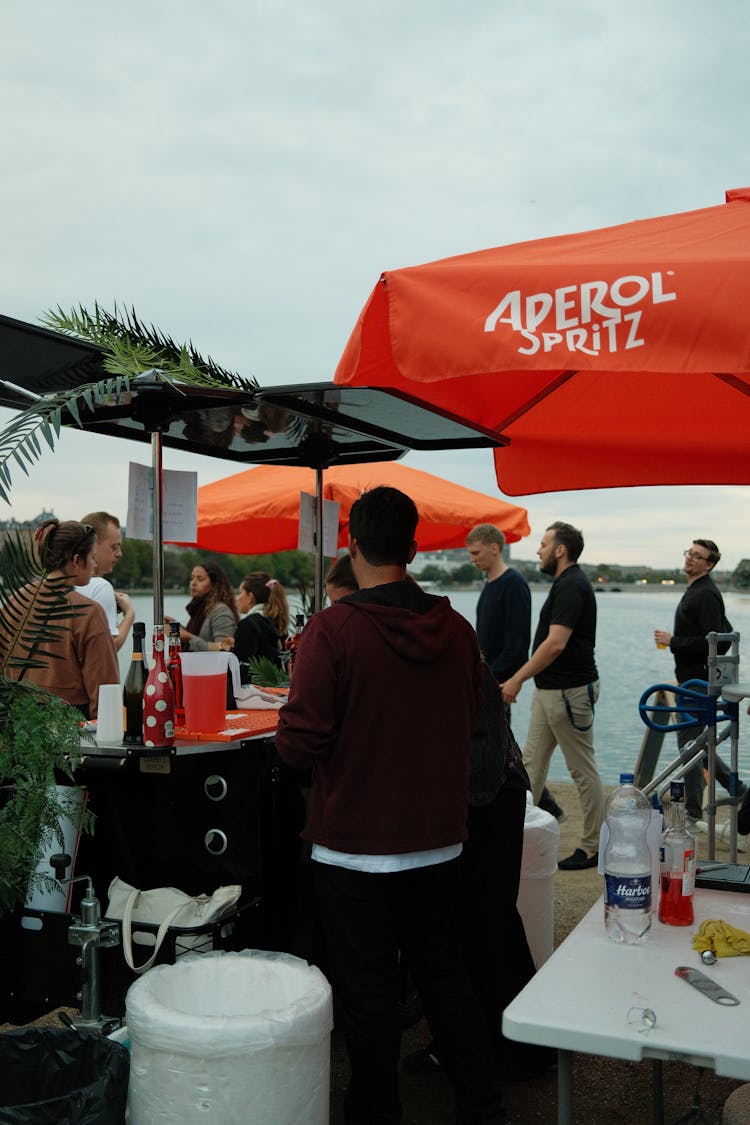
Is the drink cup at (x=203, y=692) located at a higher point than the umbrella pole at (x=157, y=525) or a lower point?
lower

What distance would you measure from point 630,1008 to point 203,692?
153 cm

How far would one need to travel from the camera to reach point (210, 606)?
6910 mm

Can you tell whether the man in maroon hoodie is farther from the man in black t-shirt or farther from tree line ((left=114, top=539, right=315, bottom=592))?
the man in black t-shirt

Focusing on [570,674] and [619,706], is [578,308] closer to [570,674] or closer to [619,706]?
[570,674]

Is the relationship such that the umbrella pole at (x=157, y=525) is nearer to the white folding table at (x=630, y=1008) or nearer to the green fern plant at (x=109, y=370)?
the green fern plant at (x=109, y=370)

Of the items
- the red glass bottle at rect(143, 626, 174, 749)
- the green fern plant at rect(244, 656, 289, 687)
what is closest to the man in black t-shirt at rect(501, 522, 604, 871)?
the green fern plant at rect(244, 656, 289, 687)

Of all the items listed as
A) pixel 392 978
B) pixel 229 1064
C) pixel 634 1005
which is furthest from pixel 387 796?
pixel 634 1005

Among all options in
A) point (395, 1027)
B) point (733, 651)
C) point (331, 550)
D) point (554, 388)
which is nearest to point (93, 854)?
point (395, 1027)

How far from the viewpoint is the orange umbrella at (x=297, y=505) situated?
21.2 ft

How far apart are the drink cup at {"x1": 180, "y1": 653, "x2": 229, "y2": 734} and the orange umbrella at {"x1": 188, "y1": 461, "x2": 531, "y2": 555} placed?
3392 millimetres

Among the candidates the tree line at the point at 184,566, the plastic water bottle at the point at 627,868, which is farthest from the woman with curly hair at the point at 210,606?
the plastic water bottle at the point at 627,868

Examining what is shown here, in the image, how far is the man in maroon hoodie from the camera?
7.45ft

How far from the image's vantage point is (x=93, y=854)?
2889 millimetres

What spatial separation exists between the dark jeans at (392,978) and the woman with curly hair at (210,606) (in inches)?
173
